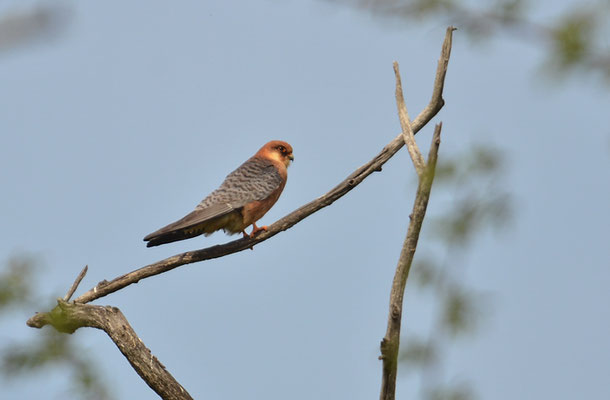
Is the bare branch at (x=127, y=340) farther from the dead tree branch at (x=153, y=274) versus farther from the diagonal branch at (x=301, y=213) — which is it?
the diagonal branch at (x=301, y=213)

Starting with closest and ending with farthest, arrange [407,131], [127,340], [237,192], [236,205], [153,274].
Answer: [407,131], [127,340], [153,274], [236,205], [237,192]

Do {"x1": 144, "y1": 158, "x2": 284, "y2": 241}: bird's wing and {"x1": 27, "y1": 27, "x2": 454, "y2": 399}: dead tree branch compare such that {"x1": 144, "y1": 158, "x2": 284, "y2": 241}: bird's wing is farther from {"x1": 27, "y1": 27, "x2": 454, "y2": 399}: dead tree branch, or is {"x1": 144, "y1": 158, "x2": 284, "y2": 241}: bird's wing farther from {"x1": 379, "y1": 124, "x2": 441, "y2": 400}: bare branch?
{"x1": 379, "y1": 124, "x2": 441, "y2": 400}: bare branch

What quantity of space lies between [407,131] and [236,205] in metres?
2.35

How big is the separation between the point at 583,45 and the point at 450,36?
296 centimetres

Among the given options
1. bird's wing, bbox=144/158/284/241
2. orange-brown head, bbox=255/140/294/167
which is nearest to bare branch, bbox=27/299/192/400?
bird's wing, bbox=144/158/284/241

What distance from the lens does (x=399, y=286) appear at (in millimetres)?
4598

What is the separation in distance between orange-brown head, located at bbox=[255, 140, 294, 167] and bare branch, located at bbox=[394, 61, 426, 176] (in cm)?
300

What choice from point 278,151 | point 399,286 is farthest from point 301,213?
point 278,151

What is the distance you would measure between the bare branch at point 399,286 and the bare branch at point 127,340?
164cm

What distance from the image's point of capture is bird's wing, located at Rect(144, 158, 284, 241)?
6.80m

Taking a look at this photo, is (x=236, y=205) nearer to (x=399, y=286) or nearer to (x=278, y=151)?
(x=278, y=151)

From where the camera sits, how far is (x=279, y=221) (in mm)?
6418

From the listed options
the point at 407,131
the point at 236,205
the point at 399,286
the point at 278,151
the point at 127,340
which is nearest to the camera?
the point at 399,286

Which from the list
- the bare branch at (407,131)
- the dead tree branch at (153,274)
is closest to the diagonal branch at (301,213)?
the dead tree branch at (153,274)
